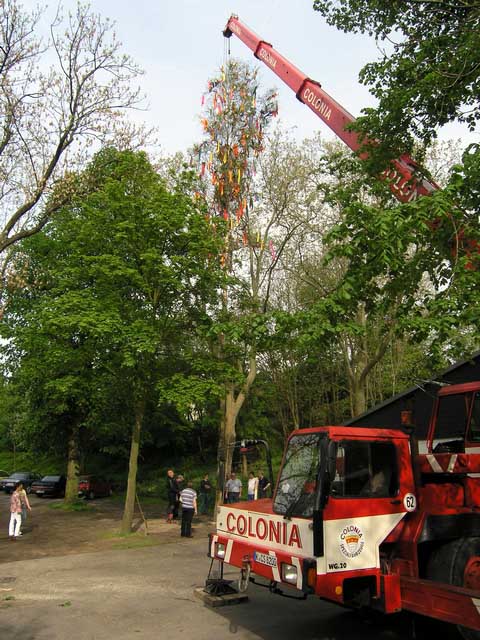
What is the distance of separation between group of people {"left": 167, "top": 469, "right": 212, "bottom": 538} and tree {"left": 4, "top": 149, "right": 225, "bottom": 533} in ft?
5.59

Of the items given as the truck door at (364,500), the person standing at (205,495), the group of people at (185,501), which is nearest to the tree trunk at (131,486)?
the group of people at (185,501)

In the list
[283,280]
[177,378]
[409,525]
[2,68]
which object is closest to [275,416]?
[283,280]

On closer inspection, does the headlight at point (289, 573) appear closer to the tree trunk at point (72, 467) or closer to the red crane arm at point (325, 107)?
the red crane arm at point (325, 107)

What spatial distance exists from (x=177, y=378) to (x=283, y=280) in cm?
1285

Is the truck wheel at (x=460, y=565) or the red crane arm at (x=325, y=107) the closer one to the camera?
the truck wheel at (x=460, y=565)

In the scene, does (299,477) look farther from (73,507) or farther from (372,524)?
(73,507)

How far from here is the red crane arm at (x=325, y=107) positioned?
11211 mm

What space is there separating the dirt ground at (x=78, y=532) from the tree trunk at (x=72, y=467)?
1.39 metres

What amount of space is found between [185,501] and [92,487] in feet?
57.6

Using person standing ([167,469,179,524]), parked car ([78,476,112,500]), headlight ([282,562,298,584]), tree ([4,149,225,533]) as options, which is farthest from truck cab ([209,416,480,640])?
parked car ([78,476,112,500])

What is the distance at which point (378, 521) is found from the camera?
6.42m

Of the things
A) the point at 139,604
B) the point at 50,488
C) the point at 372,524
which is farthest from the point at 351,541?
the point at 50,488

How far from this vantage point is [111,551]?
14336 mm

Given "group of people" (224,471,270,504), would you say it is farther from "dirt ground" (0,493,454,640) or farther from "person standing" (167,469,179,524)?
"person standing" (167,469,179,524)
